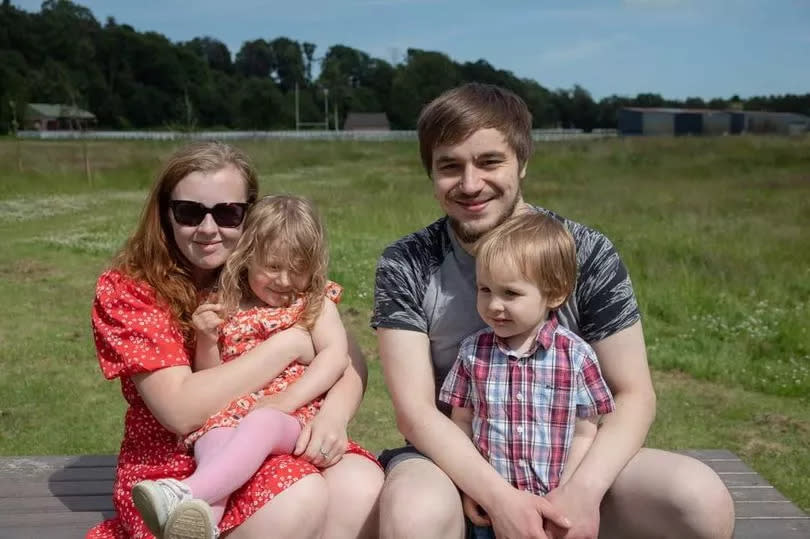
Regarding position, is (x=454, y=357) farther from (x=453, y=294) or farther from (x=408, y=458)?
(x=408, y=458)

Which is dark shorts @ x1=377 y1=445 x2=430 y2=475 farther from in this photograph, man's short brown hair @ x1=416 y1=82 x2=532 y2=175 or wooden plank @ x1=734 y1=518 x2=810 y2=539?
wooden plank @ x1=734 y1=518 x2=810 y2=539

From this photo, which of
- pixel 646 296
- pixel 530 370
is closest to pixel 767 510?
pixel 530 370

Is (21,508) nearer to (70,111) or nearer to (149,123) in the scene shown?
(70,111)

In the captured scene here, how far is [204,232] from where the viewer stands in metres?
2.72

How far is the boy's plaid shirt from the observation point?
255 cm

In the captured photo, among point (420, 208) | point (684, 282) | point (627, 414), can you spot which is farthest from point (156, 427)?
point (420, 208)

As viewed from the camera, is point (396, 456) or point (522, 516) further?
point (396, 456)

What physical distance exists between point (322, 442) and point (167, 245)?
31.1 inches

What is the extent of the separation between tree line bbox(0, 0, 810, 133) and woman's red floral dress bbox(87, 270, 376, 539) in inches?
2723

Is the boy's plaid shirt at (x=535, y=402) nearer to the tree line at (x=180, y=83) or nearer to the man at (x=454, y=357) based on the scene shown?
the man at (x=454, y=357)

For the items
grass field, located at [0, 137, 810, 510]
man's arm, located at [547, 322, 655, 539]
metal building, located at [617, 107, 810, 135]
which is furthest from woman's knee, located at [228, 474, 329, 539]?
metal building, located at [617, 107, 810, 135]

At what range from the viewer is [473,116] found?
2629 millimetres

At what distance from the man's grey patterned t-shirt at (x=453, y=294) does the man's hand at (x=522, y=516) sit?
0.47 m

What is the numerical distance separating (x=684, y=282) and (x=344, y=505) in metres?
6.81
